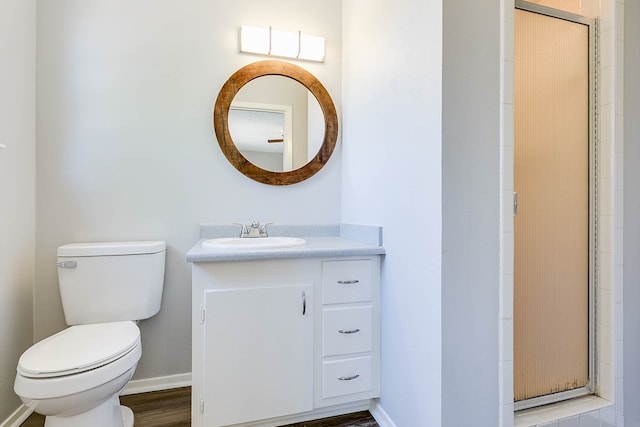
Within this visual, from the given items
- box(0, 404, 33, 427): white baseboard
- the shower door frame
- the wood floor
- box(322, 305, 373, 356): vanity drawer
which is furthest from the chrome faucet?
the shower door frame

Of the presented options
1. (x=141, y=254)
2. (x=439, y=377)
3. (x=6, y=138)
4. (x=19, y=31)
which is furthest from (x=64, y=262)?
(x=439, y=377)

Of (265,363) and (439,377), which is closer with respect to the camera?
(439,377)

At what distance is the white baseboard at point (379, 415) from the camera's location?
146 cm

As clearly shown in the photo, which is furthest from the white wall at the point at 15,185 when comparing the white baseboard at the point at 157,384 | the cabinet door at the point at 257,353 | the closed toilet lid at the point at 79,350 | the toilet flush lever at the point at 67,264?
the cabinet door at the point at 257,353

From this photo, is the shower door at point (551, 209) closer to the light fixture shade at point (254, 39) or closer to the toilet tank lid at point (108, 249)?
the light fixture shade at point (254, 39)

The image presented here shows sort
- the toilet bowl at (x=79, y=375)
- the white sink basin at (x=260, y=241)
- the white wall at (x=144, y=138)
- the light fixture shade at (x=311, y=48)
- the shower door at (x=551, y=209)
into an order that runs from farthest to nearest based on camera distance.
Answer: the light fixture shade at (x=311, y=48)
the white wall at (x=144, y=138)
the white sink basin at (x=260, y=241)
the shower door at (x=551, y=209)
the toilet bowl at (x=79, y=375)

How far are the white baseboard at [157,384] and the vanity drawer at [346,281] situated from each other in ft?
3.54

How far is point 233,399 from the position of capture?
1.39 meters

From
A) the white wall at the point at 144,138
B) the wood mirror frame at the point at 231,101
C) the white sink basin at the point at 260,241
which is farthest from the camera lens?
the wood mirror frame at the point at 231,101

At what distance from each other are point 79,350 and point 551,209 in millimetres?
2041

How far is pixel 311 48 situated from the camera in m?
2.03

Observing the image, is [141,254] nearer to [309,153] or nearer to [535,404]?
[309,153]

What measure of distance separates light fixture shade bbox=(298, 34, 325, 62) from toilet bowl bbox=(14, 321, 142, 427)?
1.84 metres
